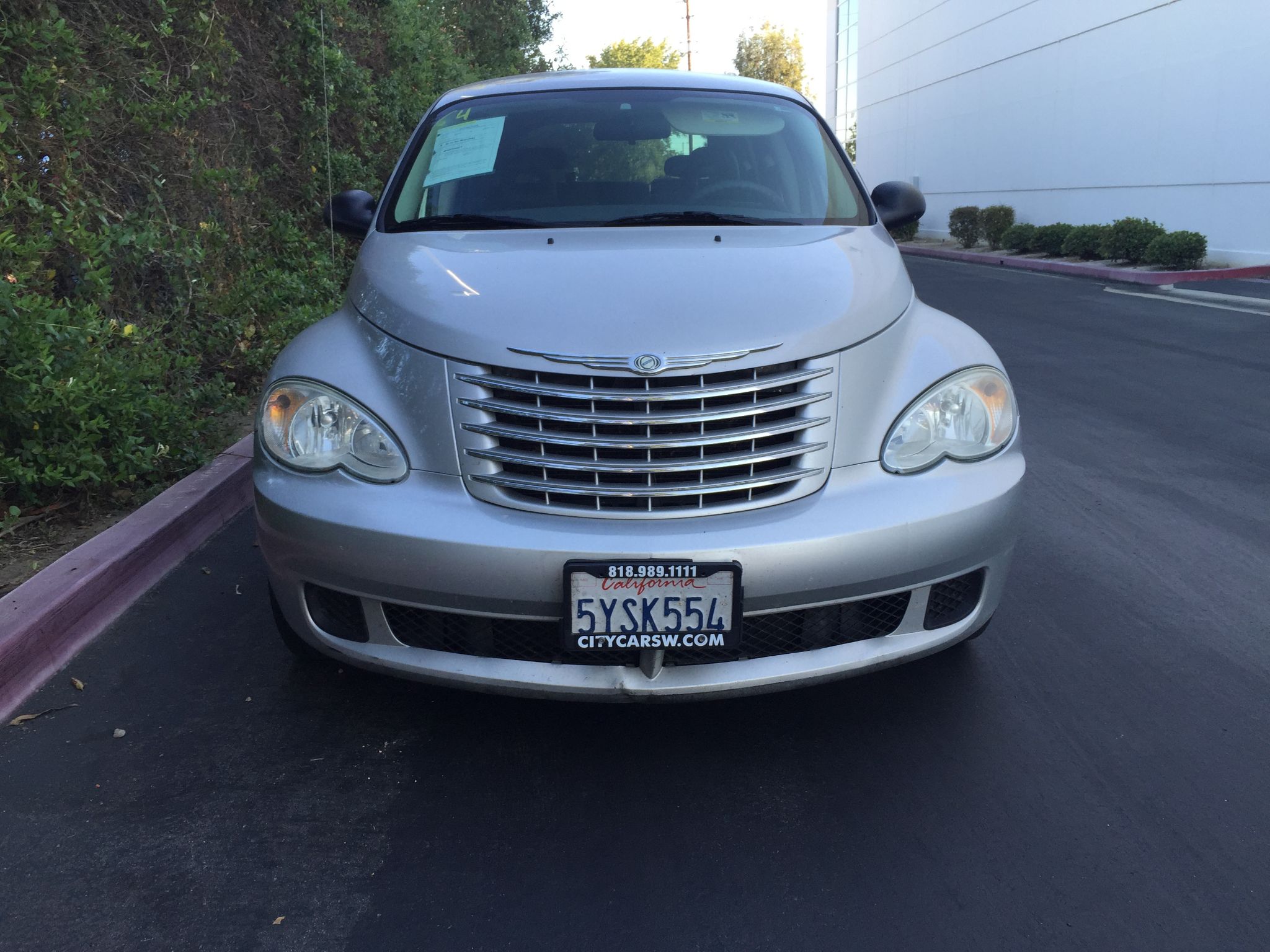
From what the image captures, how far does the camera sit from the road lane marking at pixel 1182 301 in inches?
463

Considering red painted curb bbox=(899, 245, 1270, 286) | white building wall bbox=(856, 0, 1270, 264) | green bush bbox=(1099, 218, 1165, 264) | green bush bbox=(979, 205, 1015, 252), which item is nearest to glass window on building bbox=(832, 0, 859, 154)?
white building wall bbox=(856, 0, 1270, 264)

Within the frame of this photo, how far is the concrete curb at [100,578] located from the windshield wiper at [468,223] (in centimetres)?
148

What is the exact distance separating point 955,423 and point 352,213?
237 centimetres

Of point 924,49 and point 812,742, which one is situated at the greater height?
point 924,49

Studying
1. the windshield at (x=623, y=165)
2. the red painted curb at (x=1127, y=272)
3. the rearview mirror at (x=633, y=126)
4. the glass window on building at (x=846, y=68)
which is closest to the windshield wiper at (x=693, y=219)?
the windshield at (x=623, y=165)

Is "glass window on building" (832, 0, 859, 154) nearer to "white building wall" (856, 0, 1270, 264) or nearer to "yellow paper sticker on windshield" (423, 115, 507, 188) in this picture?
"white building wall" (856, 0, 1270, 264)

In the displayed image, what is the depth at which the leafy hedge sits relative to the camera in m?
4.09

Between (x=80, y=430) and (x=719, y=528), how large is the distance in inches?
113

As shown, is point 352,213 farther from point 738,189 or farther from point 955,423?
point 955,423

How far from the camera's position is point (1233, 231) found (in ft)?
56.1

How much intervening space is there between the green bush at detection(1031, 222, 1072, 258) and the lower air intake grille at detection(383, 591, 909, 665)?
789 inches

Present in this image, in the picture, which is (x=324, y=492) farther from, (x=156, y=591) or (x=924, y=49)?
(x=924, y=49)

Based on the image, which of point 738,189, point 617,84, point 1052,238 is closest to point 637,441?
point 738,189

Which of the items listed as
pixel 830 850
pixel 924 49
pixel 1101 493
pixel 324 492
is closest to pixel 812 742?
pixel 830 850
